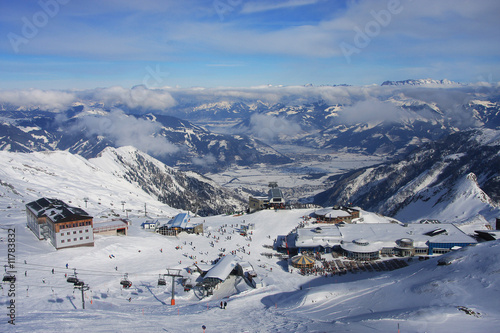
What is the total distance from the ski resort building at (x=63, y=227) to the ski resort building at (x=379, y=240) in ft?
122

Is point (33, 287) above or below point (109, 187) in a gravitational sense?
below

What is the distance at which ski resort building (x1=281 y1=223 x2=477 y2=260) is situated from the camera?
2731 inches

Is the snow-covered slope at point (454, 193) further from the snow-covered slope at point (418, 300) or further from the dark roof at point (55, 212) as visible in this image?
the dark roof at point (55, 212)

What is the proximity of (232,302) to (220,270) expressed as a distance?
10383 mm

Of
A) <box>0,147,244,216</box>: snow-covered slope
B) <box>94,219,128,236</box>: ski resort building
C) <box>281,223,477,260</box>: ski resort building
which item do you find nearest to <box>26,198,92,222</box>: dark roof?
<box>94,219,128,236</box>: ski resort building

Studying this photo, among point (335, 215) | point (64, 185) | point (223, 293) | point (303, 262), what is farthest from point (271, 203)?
point (64, 185)

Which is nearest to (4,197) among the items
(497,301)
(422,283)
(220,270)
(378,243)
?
(220,270)

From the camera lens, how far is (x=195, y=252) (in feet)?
226

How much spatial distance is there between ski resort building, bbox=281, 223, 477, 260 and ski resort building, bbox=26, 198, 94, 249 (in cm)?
3710

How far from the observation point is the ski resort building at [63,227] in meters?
59.4

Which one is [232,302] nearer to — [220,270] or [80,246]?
[220,270]

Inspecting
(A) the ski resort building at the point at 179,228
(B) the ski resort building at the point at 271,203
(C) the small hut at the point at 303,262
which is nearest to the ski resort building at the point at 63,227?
(A) the ski resort building at the point at 179,228

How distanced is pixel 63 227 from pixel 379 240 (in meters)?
56.7

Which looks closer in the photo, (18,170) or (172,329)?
(172,329)
